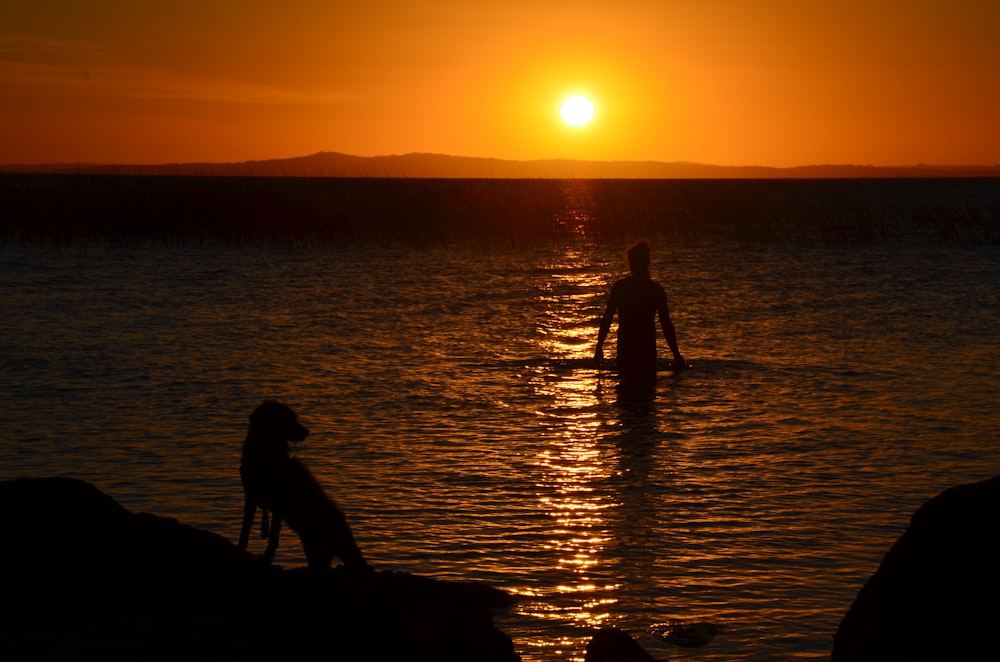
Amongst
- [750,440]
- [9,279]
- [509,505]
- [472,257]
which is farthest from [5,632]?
[472,257]

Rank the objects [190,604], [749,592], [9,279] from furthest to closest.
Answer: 1. [9,279]
2. [749,592]
3. [190,604]

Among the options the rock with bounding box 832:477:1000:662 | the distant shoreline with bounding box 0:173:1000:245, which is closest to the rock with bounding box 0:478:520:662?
the rock with bounding box 832:477:1000:662

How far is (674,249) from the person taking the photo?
39.5 meters

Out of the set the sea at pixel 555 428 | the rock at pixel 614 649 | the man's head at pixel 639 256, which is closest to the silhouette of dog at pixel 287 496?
the sea at pixel 555 428

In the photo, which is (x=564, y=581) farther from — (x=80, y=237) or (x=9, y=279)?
(x=80, y=237)

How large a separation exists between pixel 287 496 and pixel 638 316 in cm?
715

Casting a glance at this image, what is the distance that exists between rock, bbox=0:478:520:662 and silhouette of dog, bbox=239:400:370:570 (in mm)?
858

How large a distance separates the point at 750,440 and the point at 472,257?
85.4 ft

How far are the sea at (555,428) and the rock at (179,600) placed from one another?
1.10 m

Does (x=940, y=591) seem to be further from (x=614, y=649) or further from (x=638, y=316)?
(x=638, y=316)

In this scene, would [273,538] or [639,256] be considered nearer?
[273,538]

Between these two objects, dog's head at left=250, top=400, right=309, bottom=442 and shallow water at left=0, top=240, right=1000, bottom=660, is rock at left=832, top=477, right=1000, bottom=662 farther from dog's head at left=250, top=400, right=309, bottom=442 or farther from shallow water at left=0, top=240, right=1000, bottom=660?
dog's head at left=250, top=400, right=309, bottom=442

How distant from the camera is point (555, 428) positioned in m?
10.8

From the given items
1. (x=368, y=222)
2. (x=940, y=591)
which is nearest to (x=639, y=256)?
(x=940, y=591)
